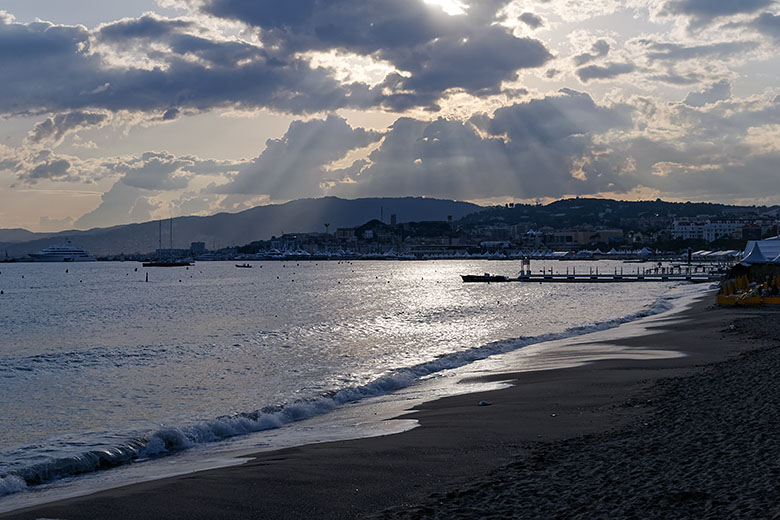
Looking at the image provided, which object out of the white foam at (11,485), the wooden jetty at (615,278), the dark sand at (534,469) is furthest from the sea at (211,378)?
the wooden jetty at (615,278)

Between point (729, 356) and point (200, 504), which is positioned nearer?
point (200, 504)

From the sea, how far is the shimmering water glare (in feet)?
0.16

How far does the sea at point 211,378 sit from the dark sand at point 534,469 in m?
1.42

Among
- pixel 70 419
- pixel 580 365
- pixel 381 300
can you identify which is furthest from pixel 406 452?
pixel 381 300

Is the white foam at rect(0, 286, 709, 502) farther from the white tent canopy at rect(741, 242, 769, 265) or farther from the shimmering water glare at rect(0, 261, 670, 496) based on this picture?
the white tent canopy at rect(741, 242, 769, 265)

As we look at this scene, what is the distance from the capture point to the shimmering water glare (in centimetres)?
1316

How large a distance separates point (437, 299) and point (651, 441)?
5330 centimetres

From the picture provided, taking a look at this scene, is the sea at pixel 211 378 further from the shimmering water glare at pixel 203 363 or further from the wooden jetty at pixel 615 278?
the wooden jetty at pixel 615 278

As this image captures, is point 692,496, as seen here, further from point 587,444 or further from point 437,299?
point 437,299

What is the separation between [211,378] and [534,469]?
45.3ft

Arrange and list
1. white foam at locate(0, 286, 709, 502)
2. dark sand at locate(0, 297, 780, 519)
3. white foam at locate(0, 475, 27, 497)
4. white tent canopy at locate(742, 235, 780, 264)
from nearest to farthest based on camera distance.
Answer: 1. dark sand at locate(0, 297, 780, 519)
2. white foam at locate(0, 475, 27, 497)
3. white foam at locate(0, 286, 709, 502)
4. white tent canopy at locate(742, 235, 780, 264)

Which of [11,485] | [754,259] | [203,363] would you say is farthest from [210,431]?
[754,259]

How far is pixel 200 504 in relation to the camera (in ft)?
26.8

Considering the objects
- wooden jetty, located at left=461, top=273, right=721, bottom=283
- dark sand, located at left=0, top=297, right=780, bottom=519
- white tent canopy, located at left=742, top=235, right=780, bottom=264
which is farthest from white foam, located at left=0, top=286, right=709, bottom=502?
wooden jetty, located at left=461, top=273, right=721, bottom=283
